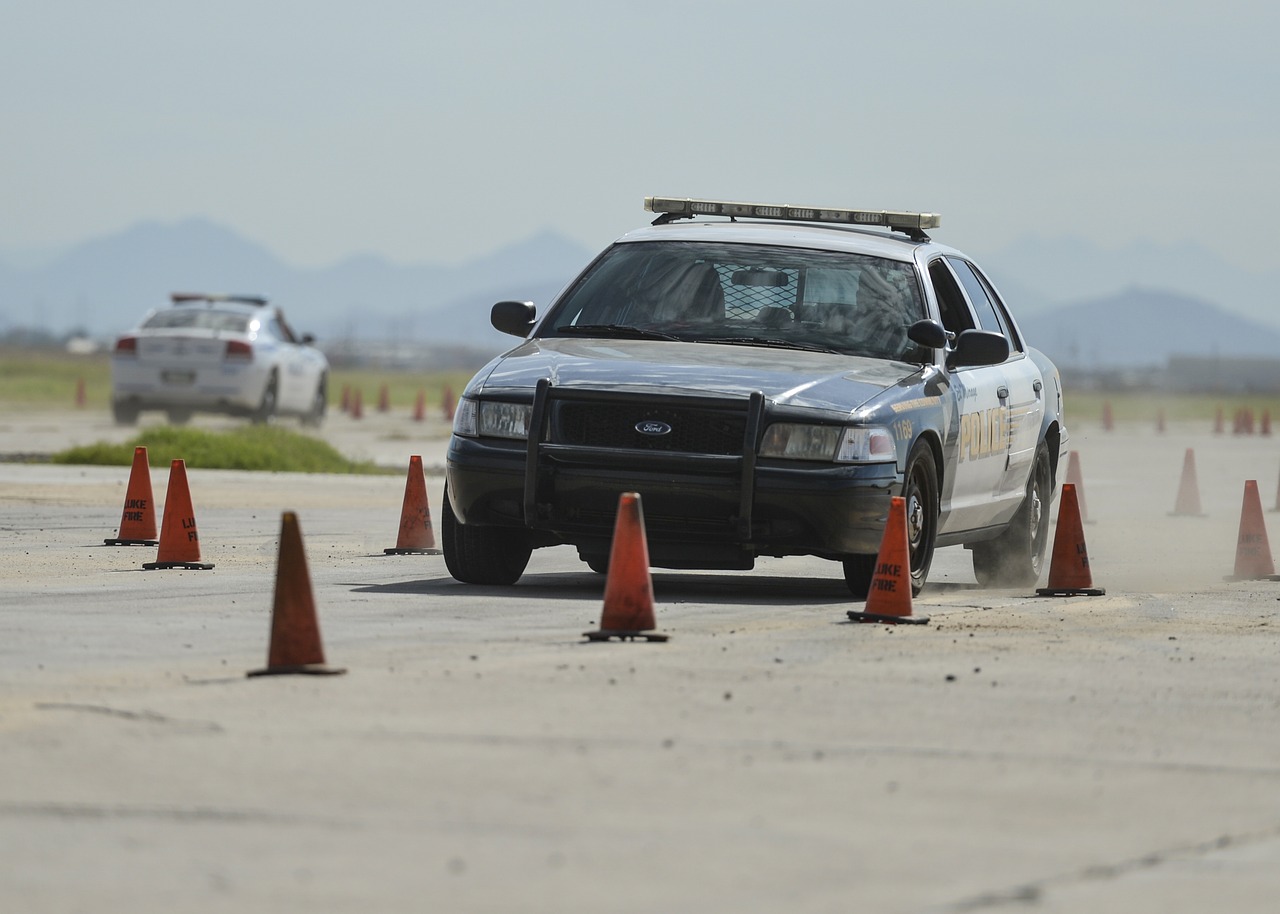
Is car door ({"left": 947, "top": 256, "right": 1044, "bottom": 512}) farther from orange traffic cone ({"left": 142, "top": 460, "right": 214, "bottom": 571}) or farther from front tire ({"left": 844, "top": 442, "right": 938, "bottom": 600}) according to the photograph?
orange traffic cone ({"left": 142, "top": 460, "right": 214, "bottom": 571})

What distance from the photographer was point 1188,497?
2161 cm

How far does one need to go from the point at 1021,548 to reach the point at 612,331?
10.3 ft

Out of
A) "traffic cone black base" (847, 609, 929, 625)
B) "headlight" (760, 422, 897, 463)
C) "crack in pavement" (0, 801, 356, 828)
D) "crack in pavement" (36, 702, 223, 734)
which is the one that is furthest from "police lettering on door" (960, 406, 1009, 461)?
"crack in pavement" (0, 801, 356, 828)

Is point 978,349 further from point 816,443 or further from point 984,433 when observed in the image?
point 816,443

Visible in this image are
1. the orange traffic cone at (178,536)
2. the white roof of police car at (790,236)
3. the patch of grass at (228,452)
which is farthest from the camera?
the patch of grass at (228,452)

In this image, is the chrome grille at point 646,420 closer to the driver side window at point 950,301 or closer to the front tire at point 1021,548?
the driver side window at point 950,301

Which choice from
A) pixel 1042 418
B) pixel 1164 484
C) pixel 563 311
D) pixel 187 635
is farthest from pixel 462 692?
pixel 1164 484

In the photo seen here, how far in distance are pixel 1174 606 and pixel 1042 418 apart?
92.4 inches

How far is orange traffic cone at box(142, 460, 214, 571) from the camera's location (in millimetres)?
12500

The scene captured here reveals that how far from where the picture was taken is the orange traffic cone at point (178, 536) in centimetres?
1250

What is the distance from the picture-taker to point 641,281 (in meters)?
12.1

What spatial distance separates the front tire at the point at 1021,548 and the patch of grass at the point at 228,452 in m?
12.1

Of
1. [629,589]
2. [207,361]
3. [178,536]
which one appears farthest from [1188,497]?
[207,361]

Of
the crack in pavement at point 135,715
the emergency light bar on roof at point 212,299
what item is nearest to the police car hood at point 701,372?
the crack in pavement at point 135,715
